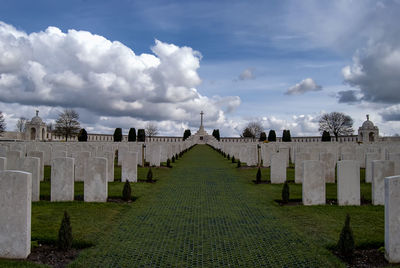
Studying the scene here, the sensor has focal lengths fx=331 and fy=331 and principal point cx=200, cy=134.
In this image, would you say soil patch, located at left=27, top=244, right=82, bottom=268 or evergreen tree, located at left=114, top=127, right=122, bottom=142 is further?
evergreen tree, located at left=114, top=127, right=122, bottom=142

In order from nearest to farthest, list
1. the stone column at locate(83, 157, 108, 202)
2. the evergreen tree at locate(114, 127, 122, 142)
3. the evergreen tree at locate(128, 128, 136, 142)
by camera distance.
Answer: the stone column at locate(83, 157, 108, 202) → the evergreen tree at locate(114, 127, 122, 142) → the evergreen tree at locate(128, 128, 136, 142)

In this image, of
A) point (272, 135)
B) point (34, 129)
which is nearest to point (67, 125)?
point (34, 129)

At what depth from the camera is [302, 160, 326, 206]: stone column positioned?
29.7 ft

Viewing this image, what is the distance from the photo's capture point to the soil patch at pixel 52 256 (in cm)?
500

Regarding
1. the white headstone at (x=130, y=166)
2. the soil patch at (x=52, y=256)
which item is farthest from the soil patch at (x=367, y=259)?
the white headstone at (x=130, y=166)

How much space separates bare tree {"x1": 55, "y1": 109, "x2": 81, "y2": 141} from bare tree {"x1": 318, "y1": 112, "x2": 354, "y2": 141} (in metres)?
56.4

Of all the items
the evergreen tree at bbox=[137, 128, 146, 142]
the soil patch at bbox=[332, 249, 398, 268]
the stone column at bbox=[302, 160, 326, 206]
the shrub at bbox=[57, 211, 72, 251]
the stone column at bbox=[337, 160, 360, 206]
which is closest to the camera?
the soil patch at bbox=[332, 249, 398, 268]

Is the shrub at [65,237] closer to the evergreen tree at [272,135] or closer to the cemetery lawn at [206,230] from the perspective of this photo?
the cemetery lawn at [206,230]

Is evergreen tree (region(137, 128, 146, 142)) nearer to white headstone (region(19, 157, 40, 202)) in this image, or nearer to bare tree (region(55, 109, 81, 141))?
bare tree (region(55, 109, 81, 141))

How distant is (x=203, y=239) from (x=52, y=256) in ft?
8.28

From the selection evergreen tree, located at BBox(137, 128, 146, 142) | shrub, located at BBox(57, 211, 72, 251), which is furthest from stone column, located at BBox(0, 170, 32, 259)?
evergreen tree, located at BBox(137, 128, 146, 142)

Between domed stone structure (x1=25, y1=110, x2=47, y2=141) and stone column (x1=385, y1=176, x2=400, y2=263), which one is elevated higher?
domed stone structure (x1=25, y1=110, x2=47, y2=141)

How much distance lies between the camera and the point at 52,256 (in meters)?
5.22

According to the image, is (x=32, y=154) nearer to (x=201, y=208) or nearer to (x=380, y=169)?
(x=201, y=208)
